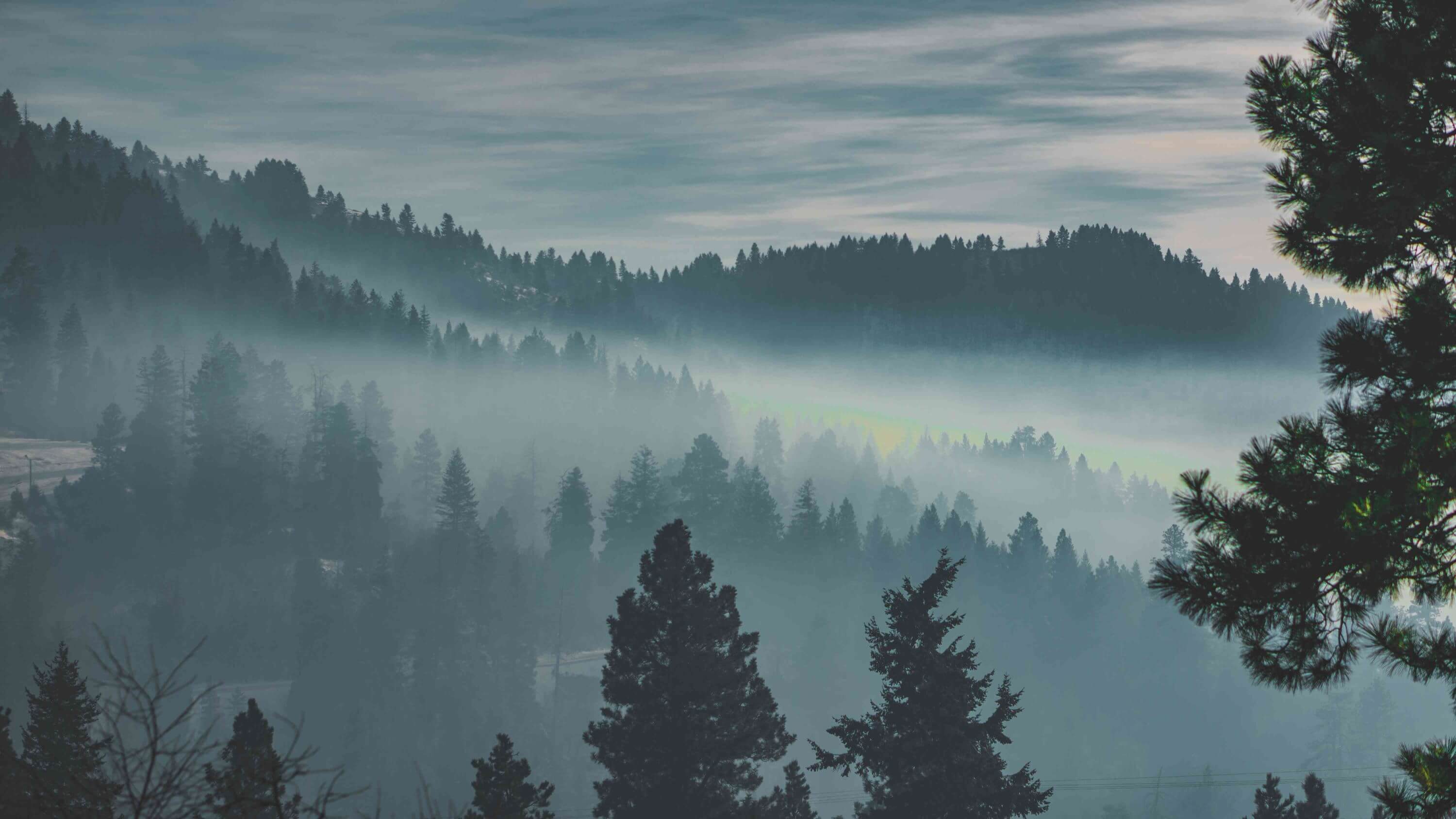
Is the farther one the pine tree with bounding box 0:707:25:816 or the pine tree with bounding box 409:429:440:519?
the pine tree with bounding box 409:429:440:519

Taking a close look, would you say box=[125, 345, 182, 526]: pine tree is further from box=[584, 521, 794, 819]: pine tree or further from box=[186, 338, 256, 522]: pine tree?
box=[584, 521, 794, 819]: pine tree

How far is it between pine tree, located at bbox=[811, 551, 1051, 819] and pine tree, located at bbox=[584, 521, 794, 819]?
6.92 feet

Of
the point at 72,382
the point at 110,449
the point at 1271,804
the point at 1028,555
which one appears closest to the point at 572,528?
the point at 110,449

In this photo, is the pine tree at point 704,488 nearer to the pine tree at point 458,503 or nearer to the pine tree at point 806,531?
the pine tree at point 806,531

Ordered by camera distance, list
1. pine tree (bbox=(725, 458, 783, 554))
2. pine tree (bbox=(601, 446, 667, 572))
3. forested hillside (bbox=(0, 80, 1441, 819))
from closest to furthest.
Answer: forested hillside (bbox=(0, 80, 1441, 819))
pine tree (bbox=(601, 446, 667, 572))
pine tree (bbox=(725, 458, 783, 554))

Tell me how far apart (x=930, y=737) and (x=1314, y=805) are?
28.4 ft

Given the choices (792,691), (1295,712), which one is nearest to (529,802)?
(792,691)

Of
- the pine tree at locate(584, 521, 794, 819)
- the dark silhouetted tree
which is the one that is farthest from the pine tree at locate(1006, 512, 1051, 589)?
the dark silhouetted tree

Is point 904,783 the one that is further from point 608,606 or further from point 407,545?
point 407,545

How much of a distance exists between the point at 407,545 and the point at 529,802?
305ft

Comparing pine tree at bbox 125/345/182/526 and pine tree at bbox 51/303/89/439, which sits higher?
pine tree at bbox 51/303/89/439

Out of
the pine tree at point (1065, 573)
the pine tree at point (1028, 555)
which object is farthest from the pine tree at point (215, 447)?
the pine tree at point (1065, 573)

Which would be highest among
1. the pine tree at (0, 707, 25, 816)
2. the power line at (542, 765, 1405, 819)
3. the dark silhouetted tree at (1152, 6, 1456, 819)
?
the dark silhouetted tree at (1152, 6, 1456, 819)

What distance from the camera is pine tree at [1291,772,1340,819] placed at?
25.9 meters
